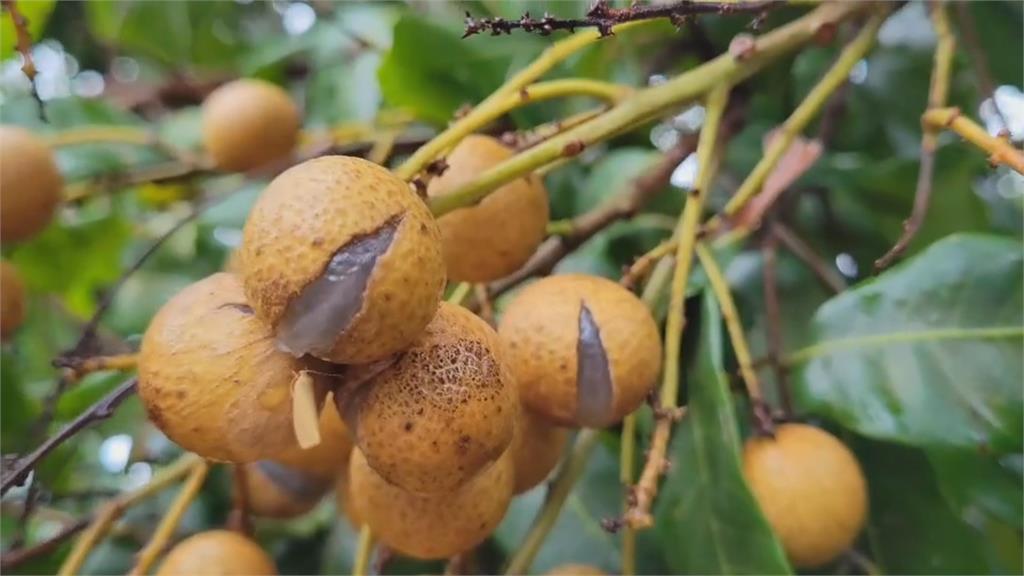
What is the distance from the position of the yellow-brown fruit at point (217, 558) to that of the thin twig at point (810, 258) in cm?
45

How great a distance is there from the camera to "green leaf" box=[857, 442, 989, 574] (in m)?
0.74

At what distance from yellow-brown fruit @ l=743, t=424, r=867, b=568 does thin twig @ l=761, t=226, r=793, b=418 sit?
6cm

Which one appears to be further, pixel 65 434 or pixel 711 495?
pixel 711 495

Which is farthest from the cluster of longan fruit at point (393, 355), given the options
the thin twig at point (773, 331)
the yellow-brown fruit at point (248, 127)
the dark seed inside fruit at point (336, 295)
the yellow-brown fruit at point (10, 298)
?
the yellow-brown fruit at point (248, 127)

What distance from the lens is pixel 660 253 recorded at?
2.10 ft

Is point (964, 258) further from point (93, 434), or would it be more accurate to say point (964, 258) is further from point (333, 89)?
point (93, 434)

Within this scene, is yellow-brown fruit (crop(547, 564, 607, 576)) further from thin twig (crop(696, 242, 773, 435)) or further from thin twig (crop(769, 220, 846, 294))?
thin twig (crop(769, 220, 846, 294))

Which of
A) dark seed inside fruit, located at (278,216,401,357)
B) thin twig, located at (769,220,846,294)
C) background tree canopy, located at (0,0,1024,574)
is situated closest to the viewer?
dark seed inside fruit, located at (278,216,401,357)

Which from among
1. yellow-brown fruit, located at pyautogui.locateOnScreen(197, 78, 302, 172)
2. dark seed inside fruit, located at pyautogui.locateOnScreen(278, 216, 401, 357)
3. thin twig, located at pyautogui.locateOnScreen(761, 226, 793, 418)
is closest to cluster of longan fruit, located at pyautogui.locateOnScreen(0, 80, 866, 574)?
dark seed inside fruit, located at pyautogui.locateOnScreen(278, 216, 401, 357)

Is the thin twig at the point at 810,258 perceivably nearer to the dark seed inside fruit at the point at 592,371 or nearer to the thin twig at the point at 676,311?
the thin twig at the point at 676,311

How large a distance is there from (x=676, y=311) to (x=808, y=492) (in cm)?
14

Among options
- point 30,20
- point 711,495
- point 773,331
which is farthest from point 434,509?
point 30,20

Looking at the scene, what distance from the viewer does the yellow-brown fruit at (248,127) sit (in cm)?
93

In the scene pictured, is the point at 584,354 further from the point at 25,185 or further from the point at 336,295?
the point at 25,185
